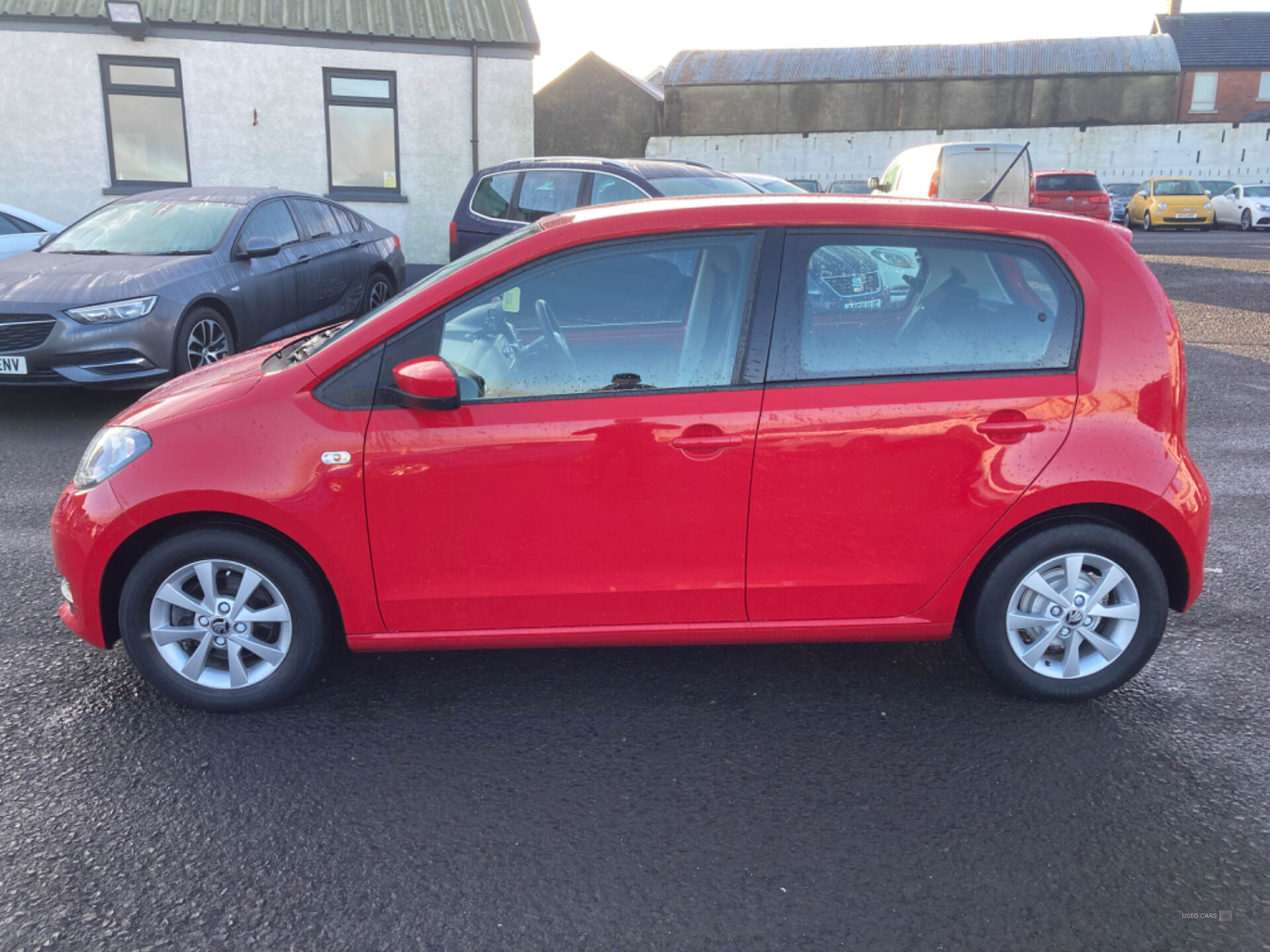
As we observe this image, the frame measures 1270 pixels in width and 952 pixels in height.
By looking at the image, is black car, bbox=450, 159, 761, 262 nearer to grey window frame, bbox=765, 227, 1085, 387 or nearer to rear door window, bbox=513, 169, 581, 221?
rear door window, bbox=513, 169, 581, 221

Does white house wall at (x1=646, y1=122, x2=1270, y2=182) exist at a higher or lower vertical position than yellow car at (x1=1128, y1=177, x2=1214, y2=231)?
higher

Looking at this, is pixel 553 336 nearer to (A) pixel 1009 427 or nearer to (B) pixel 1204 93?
(A) pixel 1009 427

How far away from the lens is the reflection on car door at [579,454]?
11.0ft

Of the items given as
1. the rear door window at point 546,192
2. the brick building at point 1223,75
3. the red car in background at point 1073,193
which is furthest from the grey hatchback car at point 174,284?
the brick building at point 1223,75

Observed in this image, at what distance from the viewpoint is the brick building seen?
4847cm

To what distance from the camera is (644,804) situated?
120 inches

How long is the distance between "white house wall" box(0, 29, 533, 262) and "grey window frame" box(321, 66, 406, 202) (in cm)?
8

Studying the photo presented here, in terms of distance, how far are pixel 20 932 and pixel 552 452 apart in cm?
189

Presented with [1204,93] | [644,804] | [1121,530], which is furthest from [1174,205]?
[644,804]

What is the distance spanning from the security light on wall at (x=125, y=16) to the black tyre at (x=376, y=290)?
696cm

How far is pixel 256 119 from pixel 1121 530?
15.4 metres

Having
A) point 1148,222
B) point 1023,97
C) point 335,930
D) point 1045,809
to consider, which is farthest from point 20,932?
point 1023,97

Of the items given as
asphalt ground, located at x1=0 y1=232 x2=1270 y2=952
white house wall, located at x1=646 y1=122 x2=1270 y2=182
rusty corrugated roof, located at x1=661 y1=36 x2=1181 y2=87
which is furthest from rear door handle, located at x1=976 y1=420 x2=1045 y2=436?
rusty corrugated roof, located at x1=661 y1=36 x2=1181 y2=87

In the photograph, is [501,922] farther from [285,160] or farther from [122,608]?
[285,160]
